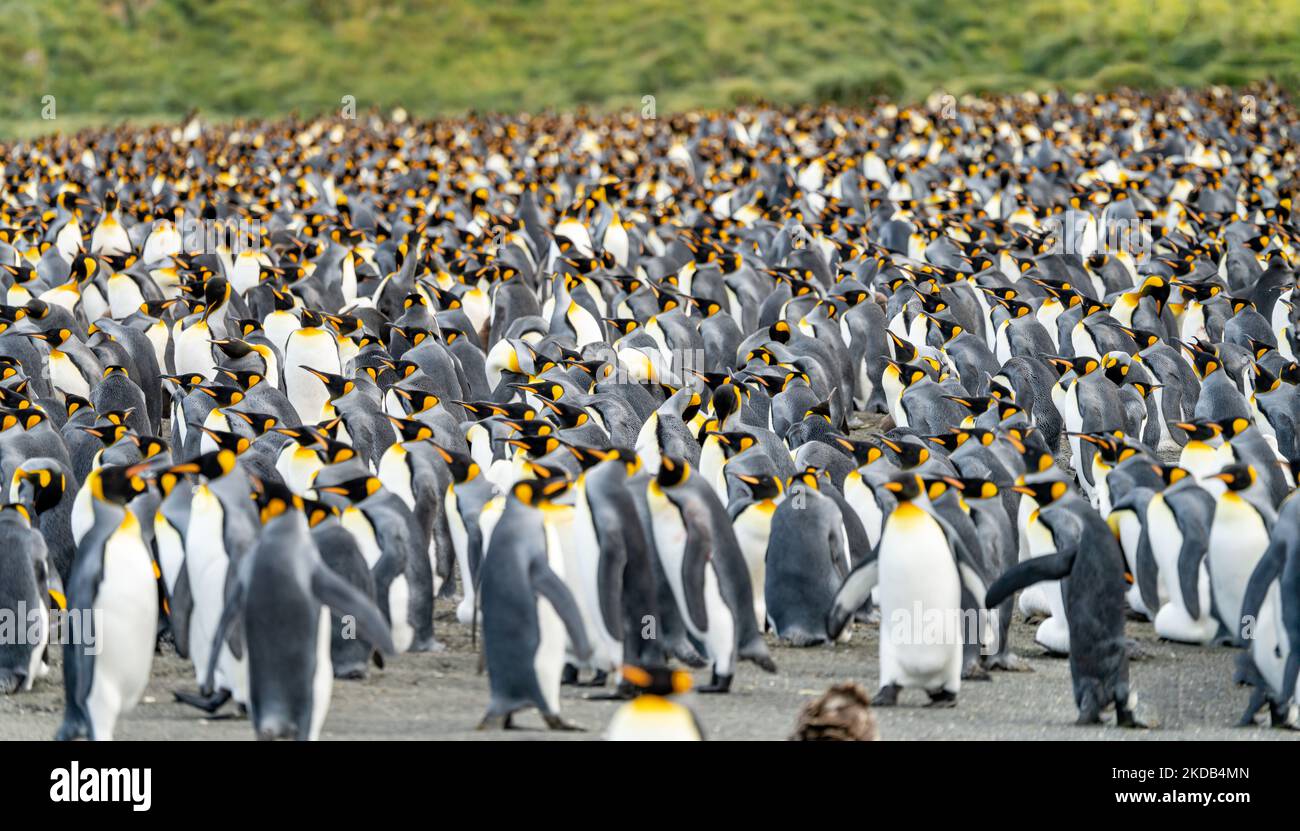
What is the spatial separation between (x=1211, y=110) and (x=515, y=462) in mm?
20782

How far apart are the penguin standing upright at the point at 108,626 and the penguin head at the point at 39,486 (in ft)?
3.13

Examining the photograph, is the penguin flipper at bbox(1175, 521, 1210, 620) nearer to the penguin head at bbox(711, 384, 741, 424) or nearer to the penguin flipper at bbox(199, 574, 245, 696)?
the penguin head at bbox(711, 384, 741, 424)

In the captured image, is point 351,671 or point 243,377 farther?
point 243,377

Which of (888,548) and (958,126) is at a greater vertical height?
(958,126)

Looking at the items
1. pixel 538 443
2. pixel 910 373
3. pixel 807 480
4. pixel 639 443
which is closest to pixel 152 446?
pixel 538 443

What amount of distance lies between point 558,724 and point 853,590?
3.94ft

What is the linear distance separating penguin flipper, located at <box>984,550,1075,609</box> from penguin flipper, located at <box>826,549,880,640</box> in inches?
16.2

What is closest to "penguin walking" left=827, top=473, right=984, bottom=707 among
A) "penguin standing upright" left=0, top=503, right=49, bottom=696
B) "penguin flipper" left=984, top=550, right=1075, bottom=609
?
"penguin flipper" left=984, top=550, right=1075, bottom=609

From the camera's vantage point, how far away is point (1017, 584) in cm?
486

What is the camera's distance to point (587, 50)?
32.0 metres

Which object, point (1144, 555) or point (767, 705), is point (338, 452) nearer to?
point (767, 705)
